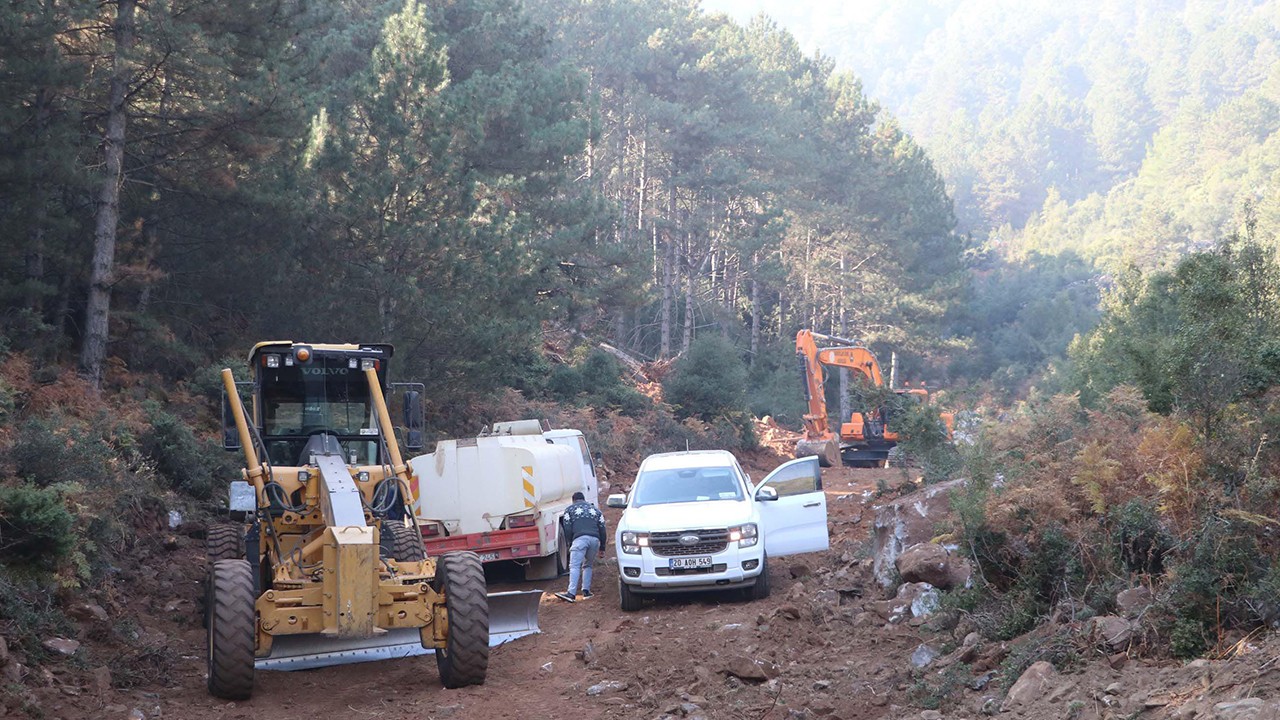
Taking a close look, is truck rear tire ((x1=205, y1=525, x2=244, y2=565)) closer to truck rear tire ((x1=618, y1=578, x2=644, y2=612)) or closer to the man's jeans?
the man's jeans

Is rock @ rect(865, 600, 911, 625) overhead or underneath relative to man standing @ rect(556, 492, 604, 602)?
underneath

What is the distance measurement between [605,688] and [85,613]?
538 centimetres

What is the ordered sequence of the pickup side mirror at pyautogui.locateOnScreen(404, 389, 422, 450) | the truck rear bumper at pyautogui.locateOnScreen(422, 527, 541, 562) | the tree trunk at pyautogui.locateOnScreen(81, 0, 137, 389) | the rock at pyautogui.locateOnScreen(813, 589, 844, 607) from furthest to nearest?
the tree trunk at pyautogui.locateOnScreen(81, 0, 137, 389) < the truck rear bumper at pyautogui.locateOnScreen(422, 527, 541, 562) < the rock at pyautogui.locateOnScreen(813, 589, 844, 607) < the pickup side mirror at pyautogui.locateOnScreen(404, 389, 422, 450)

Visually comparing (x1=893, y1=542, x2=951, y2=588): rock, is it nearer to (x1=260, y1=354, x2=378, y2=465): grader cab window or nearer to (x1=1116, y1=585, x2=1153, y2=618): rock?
(x1=1116, y1=585, x2=1153, y2=618): rock

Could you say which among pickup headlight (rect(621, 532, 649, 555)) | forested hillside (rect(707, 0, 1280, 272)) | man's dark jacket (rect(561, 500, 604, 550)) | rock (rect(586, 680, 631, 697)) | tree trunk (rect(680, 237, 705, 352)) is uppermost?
forested hillside (rect(707, 0, 1280, 272))

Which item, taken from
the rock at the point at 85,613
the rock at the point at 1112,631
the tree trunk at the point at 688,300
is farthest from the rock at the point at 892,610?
the tree trunk at the point at 688,300

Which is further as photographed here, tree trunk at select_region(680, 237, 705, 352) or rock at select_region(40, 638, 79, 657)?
tree trunk at select_region(680, 237, 705, 352)

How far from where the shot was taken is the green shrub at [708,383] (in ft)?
127

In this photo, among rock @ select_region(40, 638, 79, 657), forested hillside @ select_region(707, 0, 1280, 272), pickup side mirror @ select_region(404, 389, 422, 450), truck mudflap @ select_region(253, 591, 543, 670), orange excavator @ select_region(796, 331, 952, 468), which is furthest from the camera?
forested hillside @ select_region(707, 0, 1280, 272)

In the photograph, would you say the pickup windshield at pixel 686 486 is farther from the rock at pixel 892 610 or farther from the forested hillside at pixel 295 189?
the forested hillside at pixel 295 189

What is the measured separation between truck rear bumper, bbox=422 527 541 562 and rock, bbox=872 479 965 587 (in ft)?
14.9

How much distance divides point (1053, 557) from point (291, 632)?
21.1 feet

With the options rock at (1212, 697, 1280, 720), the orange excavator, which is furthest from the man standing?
the orange excavator

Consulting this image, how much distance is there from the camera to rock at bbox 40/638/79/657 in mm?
10289
